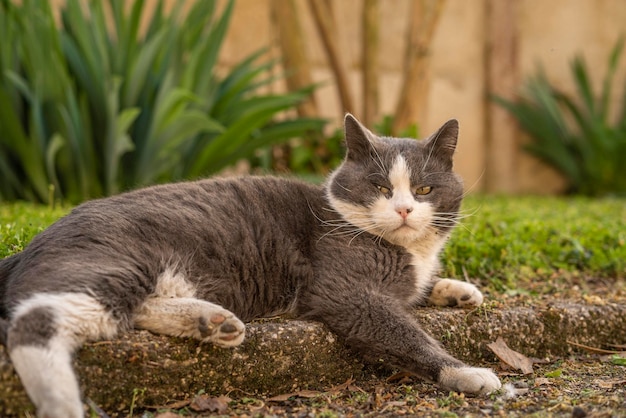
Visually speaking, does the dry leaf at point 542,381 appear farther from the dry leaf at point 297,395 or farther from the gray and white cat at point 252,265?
the dry leaf at point 297,395

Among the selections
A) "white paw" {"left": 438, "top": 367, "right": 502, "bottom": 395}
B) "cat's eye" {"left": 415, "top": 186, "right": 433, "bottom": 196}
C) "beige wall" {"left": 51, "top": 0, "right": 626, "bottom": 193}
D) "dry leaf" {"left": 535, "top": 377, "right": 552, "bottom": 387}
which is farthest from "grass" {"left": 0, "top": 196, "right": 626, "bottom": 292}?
"beige wall" {"left": 51, "top": 0, "right": 626, "bottom": 193}

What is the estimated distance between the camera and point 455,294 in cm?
289

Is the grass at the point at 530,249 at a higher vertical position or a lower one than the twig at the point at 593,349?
higher

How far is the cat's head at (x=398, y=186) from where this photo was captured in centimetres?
268

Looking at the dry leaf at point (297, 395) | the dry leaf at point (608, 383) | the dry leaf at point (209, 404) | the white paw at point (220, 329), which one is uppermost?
the white paw at point (220, 329)

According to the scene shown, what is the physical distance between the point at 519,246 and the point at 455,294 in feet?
3.10

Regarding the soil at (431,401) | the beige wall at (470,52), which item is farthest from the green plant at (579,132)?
the soil at (431,401)

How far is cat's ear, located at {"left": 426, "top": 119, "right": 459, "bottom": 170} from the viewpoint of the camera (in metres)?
2.80

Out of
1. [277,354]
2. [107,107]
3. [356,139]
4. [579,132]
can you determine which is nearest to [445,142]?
[356,139]

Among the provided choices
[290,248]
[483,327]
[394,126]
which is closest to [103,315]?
[290,248]

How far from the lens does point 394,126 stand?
6.28m

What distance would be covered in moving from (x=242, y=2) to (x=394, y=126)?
1.93 m

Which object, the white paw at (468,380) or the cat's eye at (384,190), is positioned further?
the cat's eye at (384,190)

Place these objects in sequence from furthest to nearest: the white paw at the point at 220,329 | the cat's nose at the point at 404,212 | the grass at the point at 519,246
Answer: the grass at the point at 519,246 → the cat's nose at the point at 404,212 → the white paw at the point at 220,329
